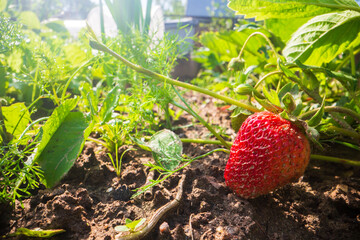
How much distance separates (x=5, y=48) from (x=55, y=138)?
42cm

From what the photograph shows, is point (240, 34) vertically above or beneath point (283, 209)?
above

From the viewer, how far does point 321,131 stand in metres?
1.05

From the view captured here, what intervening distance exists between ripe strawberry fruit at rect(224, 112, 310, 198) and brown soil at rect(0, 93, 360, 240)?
0.08 metres

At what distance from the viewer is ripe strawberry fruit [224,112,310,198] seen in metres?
0.84

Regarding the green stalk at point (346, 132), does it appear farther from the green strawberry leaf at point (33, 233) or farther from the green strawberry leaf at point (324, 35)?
the green strawberry leaf at point (33, 233)

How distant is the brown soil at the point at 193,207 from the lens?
2.60ft

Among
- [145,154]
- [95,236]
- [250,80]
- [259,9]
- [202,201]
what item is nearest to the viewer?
[95,236]

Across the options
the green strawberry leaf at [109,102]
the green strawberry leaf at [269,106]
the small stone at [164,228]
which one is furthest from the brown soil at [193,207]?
the green strawberry leaf at [269,106]

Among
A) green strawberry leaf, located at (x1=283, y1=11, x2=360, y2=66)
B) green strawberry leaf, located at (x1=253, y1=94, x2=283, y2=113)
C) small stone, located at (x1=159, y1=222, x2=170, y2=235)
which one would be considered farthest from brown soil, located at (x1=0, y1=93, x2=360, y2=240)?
green strawberry leaf, located at (x1=283, y1=11, x2=360, y2=66)

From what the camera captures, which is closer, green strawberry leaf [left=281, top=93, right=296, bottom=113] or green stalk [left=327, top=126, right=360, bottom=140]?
green strawberry leaf [left=281, top=93, right=296, bottom=113]

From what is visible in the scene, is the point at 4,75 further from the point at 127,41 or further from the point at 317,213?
the point at 317,213

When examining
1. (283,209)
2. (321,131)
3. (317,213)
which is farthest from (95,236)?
(321,131)

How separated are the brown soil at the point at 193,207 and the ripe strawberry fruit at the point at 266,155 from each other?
76mm

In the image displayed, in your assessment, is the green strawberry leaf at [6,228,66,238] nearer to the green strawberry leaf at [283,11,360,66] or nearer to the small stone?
the small stone
